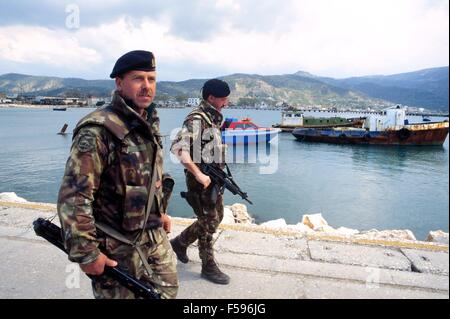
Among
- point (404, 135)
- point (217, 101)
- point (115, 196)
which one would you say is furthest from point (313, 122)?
point (115, 196)

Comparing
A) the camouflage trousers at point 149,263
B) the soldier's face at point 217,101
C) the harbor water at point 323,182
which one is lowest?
the harbor water at point 323,182

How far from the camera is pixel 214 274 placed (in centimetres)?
337

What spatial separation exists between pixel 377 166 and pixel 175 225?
25.1 meters

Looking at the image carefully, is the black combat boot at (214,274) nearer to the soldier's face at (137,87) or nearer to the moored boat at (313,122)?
the soldier's face at (137,87)

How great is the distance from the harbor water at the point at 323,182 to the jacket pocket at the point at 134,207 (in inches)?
332

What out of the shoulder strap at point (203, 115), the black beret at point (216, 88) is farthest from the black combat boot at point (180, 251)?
the black beret at point (216, 88)

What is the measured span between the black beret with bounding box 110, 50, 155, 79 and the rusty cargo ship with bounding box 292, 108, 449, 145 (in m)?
38.1

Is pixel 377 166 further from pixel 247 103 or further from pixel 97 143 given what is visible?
pixel 247 103

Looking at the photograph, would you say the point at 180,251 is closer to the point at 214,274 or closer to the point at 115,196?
the point at 214,274

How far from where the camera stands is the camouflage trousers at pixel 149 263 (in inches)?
76.7

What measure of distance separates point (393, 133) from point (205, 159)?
123 ft

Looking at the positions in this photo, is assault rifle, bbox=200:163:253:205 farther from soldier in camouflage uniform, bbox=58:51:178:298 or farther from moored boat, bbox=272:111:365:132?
moored boat, bbox=272:111:365:132

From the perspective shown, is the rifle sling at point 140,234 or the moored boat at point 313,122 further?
the moored boat at point 313,122

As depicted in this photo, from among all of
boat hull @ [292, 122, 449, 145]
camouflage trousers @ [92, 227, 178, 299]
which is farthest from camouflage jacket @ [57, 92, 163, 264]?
boat hull @ [292, 122, 449, 145]
